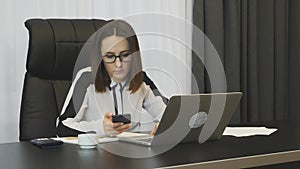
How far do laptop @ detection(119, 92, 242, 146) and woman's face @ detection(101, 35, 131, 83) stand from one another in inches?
10.5

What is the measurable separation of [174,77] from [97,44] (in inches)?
51.5

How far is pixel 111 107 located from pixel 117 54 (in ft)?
0.71

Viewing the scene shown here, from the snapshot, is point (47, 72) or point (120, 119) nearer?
point (120, 119)

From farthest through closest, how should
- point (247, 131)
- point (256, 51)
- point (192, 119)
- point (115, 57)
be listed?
point (256, 51) < point (247, 131) < point (115, 57) < point (192, 119)

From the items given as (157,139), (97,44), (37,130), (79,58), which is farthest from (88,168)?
(79,58)

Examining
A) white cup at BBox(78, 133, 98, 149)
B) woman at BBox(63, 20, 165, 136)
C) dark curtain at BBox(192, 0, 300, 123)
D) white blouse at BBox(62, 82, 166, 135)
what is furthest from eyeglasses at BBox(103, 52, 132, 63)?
dark curtain at BBox(192, 0, 300, 123)

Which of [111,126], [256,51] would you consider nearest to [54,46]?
[111,126]

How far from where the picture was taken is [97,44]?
177 centimetres

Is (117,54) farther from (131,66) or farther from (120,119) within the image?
(120,119)

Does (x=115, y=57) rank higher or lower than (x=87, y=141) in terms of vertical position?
higher

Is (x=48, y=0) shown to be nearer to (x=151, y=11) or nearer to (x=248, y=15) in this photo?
(x=151, y=11)

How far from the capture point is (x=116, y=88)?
177 centimetres

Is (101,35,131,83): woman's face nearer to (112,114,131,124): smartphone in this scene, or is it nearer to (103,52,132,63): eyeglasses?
(103,52,132,63): eyeglasses

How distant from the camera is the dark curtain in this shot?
308cm
